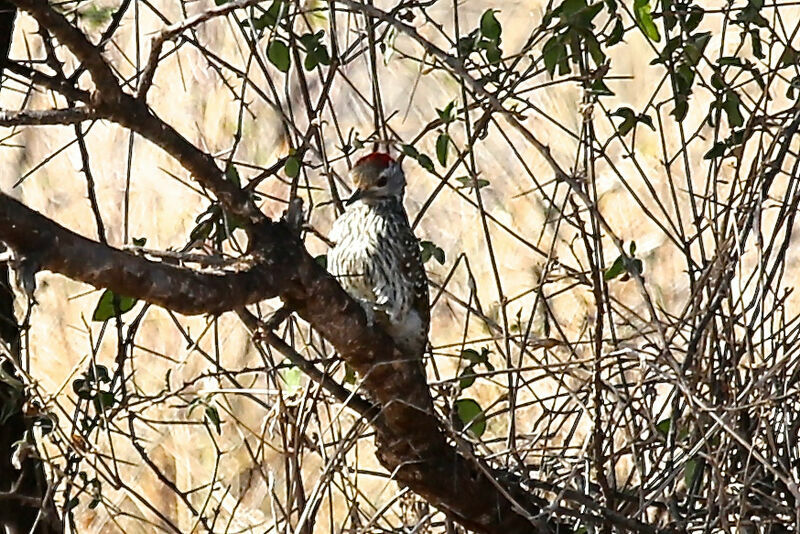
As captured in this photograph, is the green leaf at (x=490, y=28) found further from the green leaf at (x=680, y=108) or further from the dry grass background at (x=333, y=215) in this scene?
the dry grass background at (x=333, y=215)

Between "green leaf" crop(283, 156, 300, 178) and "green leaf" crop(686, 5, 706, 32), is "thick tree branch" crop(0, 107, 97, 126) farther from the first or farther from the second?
"green leaf" crop(686, 5, 706, 32)

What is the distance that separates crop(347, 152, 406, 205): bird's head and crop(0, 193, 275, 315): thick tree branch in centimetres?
114

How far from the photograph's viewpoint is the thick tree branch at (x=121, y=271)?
1534 millimetres

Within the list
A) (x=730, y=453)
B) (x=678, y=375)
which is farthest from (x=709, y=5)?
(x=678, y=375)

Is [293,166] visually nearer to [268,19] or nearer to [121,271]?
[268,19]

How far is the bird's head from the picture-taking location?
303 centimetres

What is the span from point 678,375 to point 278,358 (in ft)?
7.54

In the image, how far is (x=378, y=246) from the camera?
305cm

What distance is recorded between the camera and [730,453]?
2.64 m

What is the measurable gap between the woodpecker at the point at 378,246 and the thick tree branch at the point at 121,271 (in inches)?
44.7

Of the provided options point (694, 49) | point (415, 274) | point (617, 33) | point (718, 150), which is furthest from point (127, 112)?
point (415, 274)

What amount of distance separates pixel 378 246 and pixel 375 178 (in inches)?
6.1

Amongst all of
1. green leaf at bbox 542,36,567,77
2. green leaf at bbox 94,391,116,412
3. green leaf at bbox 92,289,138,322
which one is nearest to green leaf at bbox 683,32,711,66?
green leaf at bbox 542,36,567,77

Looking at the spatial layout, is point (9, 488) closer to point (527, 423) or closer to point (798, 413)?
point (798, 413)
